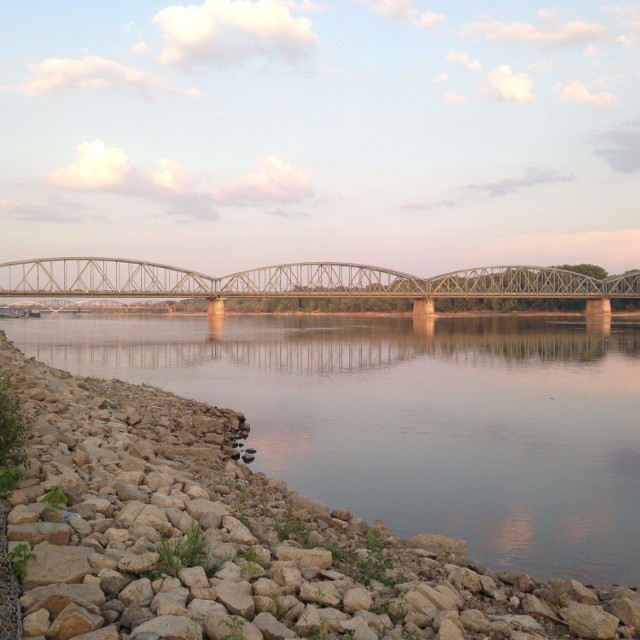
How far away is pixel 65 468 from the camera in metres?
8.09

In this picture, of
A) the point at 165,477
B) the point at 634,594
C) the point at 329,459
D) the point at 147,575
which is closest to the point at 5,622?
the point at 147,575

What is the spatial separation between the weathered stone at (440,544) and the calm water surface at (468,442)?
402 mm

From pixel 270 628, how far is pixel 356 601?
3.54 ft

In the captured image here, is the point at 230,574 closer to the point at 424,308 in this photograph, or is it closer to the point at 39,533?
the point at 39,533

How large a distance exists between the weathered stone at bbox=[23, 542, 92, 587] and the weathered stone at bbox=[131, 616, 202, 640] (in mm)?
941

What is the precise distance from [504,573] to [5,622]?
593 centimetres

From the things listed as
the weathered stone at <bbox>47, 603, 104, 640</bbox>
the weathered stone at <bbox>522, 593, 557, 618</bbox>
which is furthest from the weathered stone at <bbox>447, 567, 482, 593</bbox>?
the weathered stone at <bbox>47, 603, 104, 640</bbox>

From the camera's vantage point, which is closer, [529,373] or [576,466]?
[576,466]

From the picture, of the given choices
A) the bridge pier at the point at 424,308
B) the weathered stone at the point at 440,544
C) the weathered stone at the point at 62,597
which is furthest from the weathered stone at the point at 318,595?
the bridge pier at the point at 424,308

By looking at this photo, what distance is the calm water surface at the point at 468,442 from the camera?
9633mm

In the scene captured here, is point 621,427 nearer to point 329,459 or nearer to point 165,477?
point 329,459

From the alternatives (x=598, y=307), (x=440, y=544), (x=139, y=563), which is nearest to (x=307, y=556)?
(x=139, y=563)

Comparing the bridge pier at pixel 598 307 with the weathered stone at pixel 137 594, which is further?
the bridge pier at pixel 598 307

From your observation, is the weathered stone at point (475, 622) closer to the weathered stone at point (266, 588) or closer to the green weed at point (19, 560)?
the weathered stone at point (266, 588)
